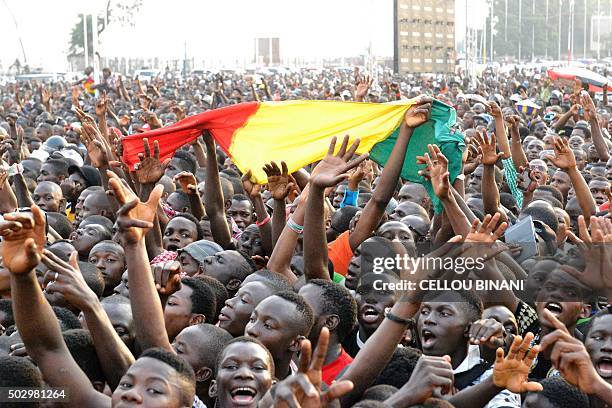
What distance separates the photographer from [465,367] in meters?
4.51

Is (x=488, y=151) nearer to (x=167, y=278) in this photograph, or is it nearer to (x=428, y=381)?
(x=167, y=278)

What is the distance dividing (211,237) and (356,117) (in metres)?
1.34

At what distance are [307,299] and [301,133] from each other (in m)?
2.63

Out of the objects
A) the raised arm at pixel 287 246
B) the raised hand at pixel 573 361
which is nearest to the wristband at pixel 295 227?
the raised arm at pixel 287 246

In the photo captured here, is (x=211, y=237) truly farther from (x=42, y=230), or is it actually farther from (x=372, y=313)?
(x=42, y=230)

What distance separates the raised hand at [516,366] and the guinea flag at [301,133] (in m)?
3.27

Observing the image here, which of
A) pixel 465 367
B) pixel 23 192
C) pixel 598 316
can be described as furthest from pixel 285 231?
pixel 23 192

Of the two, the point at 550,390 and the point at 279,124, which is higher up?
the point at 279,124

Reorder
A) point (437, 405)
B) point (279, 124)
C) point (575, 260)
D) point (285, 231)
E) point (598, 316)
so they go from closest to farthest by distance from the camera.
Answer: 1. point (437, 405)
2. point (598, 316)
3. point (575, 260)
4. point (285, 231)
5. point (279, 124)

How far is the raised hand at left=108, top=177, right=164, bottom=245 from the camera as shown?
413 cm

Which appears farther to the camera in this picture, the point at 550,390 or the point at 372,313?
the point at 372,313

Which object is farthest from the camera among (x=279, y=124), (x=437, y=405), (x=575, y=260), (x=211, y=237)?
(x=279, y=124)

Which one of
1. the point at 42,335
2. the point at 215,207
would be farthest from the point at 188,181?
the point at 42,335

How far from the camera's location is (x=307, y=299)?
4.96m
